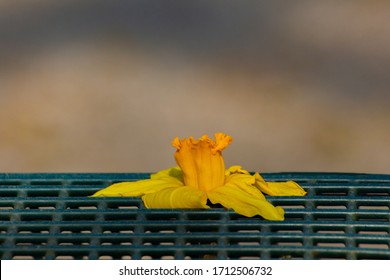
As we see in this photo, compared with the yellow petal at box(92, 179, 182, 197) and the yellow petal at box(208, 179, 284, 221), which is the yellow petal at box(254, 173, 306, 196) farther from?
the yellow petal at box(92, 179, 182, 197)

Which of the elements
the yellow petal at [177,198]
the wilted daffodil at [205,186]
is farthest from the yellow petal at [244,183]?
the yellow petal at [177,198]

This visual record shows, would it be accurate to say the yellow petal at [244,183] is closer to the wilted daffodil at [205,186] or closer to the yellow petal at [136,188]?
the wilted daffodil at [205,186]

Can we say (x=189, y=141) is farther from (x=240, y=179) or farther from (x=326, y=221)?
(x=326, y=221)

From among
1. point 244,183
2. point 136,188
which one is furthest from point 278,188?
point 136,188

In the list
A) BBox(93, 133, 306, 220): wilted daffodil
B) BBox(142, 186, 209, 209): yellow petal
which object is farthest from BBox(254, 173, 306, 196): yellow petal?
BBox(142, 186, 209, 209): yellow petal

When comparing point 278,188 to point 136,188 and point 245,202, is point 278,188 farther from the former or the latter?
point 136,188
